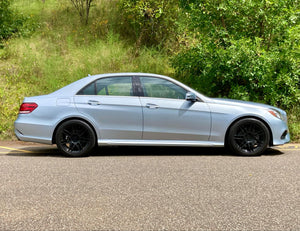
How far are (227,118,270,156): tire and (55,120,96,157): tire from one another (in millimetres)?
2644

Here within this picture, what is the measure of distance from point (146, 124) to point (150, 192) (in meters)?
2.68

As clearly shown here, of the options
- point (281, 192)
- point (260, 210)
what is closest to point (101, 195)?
point (260, 210)

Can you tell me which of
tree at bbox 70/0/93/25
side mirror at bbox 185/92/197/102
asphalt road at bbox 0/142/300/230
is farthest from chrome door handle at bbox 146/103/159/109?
tree at bbox 70/0/93/25

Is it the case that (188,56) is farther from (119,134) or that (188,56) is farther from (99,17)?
(99,17)

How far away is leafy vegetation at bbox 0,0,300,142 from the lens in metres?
11.1

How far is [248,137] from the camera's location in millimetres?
8094

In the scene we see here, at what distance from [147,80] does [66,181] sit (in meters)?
2.93

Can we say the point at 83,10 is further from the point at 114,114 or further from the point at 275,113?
the point at 275,113

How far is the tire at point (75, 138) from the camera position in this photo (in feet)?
26.2

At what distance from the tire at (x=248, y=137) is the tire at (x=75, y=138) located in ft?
8.67

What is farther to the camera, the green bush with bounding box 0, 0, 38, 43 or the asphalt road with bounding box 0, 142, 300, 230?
the green bush with bounding box 0, 0, 38, 43

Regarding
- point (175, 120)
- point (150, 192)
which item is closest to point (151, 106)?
point (175, 120)

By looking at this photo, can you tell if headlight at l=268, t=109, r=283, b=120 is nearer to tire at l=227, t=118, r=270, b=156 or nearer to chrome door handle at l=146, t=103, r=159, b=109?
tire at l=227, t=118, r=270, b=156

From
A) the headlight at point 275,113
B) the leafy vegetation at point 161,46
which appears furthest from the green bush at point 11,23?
the headlight at point 275,113
